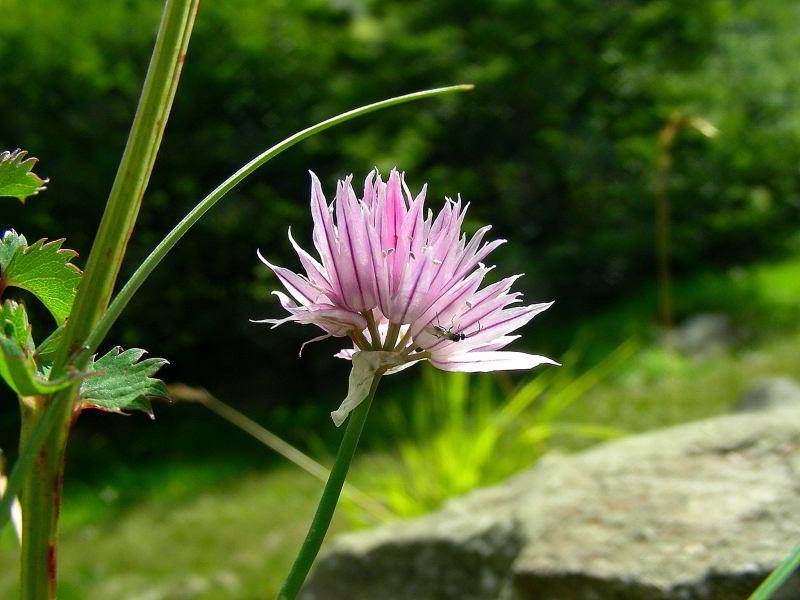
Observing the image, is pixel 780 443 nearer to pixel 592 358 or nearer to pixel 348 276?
pixel 348 276

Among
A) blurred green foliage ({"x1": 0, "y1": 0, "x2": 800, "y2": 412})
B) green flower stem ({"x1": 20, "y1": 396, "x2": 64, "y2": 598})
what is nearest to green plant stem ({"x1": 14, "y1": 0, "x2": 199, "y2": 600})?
green flower stem ({"x1": 20, "y1": 396, "x2": 64, "y2": 598})

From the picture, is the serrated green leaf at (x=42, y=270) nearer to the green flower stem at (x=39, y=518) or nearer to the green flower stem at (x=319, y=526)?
the green flower stem at (x=39, y=518)

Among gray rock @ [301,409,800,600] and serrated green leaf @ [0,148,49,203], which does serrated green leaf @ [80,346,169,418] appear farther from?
gray rock @ [301,409,800,600]

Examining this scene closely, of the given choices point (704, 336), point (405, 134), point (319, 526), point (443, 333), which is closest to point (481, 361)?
point (443, 333)

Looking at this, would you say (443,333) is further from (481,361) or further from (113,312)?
(113,312)

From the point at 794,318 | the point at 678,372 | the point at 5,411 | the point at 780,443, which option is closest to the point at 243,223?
the point at 5,411

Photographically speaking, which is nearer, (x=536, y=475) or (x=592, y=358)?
(x=536, y=475)
